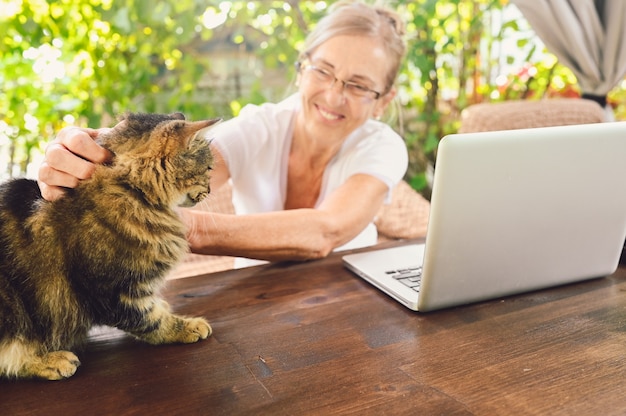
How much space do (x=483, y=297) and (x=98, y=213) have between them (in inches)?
28.4

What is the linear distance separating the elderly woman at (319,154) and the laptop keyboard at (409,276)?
21 centimetres

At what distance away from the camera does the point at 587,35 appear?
209cm

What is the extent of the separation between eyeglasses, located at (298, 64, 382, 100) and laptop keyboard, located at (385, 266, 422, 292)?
1.86 ft

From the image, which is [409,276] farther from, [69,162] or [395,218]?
[395,218]

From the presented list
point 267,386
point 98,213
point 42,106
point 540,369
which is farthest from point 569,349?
point 42,106

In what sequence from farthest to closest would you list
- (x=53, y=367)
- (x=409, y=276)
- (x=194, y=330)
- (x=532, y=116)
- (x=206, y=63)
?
(x=206, y=63) → (x=532, y=116) → (x=409, y=276) → (x=194, y=330) → (x=53, y=367)

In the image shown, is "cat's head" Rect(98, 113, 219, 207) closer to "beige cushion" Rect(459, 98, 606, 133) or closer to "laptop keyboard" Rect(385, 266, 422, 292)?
"laptop keyboard" Rect(385, 266, 422, 292)

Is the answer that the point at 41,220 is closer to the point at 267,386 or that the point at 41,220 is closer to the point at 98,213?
the point at 98,213

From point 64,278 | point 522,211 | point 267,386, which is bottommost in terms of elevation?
point 267,386

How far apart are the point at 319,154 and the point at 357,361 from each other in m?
1.01

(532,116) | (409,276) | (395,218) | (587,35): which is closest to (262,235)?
(409,276)

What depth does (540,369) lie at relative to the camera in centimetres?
79

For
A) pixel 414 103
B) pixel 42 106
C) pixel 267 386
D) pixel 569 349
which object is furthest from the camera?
pixel 414 103

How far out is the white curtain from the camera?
2.03m
